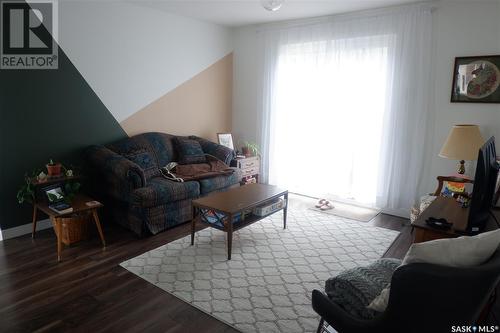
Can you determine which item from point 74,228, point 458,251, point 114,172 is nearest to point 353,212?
point 114,172

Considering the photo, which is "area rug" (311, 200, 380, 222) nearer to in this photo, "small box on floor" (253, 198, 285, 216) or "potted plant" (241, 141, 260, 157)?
"small box on floor" (253, 198, 285, 216)

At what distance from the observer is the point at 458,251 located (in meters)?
1.31

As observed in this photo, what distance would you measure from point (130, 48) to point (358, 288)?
388 centimetres

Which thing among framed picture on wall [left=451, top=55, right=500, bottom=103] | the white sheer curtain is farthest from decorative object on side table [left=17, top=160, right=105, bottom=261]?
framed picture on wall [left=451, top=55, right=500, bottom=103]

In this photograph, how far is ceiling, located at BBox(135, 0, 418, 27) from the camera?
397 cm

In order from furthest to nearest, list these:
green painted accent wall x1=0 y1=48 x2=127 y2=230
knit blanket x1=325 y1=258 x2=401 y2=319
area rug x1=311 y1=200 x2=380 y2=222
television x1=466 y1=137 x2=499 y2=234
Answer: area rug x1=311 y1=200 x2=380 y2=222
green painted accent wall x1=0 y1=48 x2=127 y2=230
television x1=466 y1=137 x2=499 y2=234
knit blanket x1=325 y1=258 x2=401 y2=319

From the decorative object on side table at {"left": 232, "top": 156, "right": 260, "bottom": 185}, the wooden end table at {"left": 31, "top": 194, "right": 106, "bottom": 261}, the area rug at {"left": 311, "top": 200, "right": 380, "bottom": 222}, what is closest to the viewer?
the wooden end table at {"left": 31, "top": 194, "right": 106, "bottom": 261}

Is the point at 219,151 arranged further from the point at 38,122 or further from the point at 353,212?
the point at 38,122

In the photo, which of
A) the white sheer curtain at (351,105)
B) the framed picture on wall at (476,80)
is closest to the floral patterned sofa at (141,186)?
the white sheer curtain at (351,105)

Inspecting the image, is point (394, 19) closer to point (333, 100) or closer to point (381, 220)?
point (333, 100)

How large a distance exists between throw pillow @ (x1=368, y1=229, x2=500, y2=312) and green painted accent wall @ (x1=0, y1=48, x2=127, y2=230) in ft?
11.9

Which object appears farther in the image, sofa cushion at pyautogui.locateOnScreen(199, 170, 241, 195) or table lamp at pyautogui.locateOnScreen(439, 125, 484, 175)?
sofa cushion at pyautogui.locateOnScreen(199, 170, 241, 195)

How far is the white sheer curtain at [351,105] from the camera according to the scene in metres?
4.02

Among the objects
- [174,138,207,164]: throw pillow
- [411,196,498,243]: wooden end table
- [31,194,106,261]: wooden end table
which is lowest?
[31,194,106,261]: wooden end table
